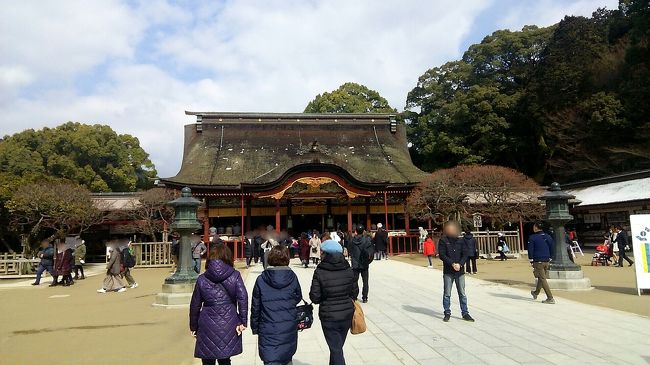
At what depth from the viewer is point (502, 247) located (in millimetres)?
19641

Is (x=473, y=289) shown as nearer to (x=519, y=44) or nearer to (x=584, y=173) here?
(x=584, y=173)

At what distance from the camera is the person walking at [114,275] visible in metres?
12.6

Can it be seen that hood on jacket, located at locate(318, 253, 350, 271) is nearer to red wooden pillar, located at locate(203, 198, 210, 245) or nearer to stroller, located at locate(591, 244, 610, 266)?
stroller, located at locate(591, 244, 610, 266)

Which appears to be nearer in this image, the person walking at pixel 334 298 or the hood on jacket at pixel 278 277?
the hood on jacket at pixel 278 277

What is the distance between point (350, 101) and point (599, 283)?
35.5 meters

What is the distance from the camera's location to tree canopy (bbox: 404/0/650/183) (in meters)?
27.1

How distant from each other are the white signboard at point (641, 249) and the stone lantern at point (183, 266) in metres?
9.73

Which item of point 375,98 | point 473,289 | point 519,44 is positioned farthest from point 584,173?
point 473,289

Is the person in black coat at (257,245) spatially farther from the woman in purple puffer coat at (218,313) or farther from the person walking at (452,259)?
the woman in purple puffer coat at (218,313)

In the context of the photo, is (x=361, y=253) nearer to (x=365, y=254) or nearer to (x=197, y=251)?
(x=365, y=254)

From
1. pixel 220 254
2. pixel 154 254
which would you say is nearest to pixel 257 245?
pixel 154 254

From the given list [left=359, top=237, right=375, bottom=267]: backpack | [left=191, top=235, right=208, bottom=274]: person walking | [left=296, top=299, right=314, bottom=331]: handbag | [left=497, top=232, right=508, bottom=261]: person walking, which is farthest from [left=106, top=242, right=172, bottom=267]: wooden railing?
[left=296, top=299, right=314, bottom=331]: handbag

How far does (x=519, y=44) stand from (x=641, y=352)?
1414 inches

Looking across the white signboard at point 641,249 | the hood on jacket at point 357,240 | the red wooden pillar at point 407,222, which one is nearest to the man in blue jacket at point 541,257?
the white signboard at point 641,249
